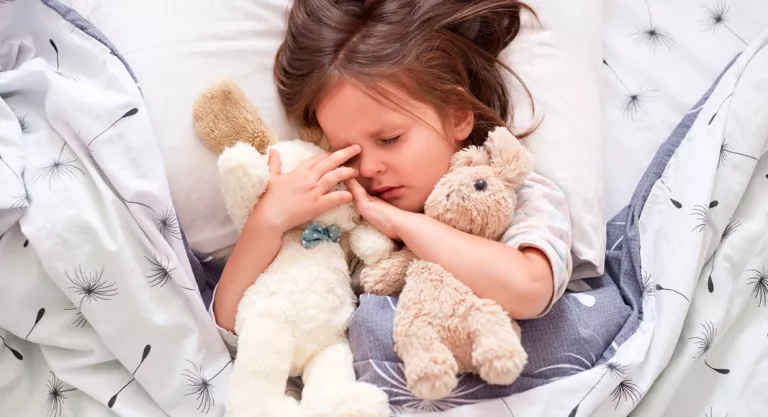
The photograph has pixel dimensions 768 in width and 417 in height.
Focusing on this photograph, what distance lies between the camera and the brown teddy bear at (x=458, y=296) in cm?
73

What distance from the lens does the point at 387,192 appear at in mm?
949

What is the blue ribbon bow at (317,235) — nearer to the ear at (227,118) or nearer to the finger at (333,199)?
the finger at (333,199)

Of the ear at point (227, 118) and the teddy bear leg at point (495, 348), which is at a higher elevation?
the ear at point (227, 118)

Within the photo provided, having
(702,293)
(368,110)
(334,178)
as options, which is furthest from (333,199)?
(702,293)

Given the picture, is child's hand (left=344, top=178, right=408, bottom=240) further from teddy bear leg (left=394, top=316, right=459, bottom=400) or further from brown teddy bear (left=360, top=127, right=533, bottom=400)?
teddy bear leg (left=394, top=316, right=459, bottom=400)

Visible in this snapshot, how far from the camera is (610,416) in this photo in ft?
2.83

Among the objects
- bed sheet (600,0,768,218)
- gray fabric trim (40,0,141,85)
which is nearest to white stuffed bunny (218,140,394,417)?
gray fabric trim (40,0,141,85)

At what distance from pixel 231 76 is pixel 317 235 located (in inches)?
12.6

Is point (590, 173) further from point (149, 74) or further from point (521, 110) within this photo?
point (149, 74)

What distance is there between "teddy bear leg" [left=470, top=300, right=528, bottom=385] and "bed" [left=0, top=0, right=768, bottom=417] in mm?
110

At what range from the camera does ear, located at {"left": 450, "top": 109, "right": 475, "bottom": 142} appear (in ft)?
3.22

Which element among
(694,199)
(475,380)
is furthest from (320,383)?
(694,199)

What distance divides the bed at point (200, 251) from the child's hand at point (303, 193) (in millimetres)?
135

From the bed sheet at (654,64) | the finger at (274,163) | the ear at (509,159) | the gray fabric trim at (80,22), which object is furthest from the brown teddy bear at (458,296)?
the gray fabric trim at (80,22)
